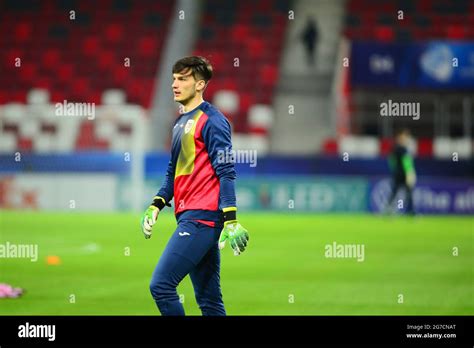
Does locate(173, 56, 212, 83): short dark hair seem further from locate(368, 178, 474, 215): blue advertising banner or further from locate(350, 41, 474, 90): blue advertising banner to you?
locate(350, 41, 474, 90): blue advertising banner

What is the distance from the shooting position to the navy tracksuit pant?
775cm

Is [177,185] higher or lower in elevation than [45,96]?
lower

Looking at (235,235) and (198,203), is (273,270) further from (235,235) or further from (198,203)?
(235,235)

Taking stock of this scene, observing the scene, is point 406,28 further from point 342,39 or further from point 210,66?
point 210,66

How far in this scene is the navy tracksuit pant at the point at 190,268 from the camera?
7746 millimetres

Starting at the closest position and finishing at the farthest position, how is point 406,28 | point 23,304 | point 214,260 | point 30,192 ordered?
point 214,260 → point 23,304 → point 30,192 → point 406,28

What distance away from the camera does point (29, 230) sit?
22031 mm

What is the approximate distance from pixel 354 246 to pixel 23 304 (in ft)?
29.1

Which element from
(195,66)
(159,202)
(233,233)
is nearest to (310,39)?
(159,202)

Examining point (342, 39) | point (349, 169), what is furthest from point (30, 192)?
point (342, 39)

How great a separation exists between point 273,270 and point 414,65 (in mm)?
17361

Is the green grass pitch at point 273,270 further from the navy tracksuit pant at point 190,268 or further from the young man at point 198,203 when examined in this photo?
the young man at point 198,203
